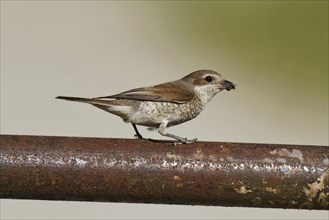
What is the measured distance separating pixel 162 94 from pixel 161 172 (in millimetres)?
1530

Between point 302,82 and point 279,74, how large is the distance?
5.6 inches

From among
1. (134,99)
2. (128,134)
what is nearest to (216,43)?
(128,134)

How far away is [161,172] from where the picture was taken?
78.4 inches

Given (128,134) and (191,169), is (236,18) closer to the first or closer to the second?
(128,134)

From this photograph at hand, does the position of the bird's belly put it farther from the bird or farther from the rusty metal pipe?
the rusty metal pipe

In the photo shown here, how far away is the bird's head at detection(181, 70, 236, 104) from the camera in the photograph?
3.73m

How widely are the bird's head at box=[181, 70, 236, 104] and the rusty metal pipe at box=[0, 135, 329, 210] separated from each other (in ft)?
5.50

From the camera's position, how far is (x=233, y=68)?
5559 mm

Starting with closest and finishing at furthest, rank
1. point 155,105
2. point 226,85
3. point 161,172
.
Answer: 1. point 161,172
2. point 155,105
3. point 226,85

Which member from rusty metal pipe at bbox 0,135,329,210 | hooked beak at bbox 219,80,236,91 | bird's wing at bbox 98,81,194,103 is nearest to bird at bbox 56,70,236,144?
bird's wing at bbox 98,81,194,103

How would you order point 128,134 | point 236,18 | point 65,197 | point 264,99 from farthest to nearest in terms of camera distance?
1. point 236,18
2. point 264,99
3. point 128,134
4. point 65,197

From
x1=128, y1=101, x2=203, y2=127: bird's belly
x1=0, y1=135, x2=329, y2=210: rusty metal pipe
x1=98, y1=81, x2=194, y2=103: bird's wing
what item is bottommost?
x1=0, y1=135, x2=329, y2=210: rusty metal pipe

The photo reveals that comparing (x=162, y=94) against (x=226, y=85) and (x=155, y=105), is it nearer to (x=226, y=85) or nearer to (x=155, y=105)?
(x=155, y=105)

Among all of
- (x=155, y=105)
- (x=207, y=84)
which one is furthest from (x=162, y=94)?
(x=207, y=84)
